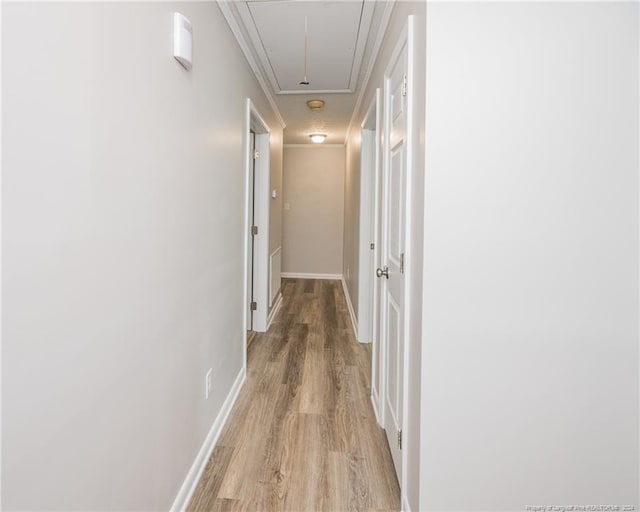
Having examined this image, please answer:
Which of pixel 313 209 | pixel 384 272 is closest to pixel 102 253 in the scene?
pixel 384 272

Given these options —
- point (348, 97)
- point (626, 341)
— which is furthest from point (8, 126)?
point (348, 97)

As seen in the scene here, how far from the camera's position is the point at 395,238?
6.19 ft

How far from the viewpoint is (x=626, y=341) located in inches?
52.1

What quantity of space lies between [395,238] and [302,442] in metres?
1.18

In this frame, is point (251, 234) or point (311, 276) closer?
point (251, 234)

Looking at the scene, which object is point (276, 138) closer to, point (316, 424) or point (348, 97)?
point (348, 97)

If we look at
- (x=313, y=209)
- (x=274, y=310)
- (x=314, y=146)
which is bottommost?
(x=274, y=310)

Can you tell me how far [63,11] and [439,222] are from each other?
116cm

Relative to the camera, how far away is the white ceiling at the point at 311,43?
80.2 inches

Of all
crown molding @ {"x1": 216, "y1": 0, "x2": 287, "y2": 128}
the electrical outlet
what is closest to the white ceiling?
crown molding @ {"x1": 216, "y1": 0, "x2": 287, "y2": 128}

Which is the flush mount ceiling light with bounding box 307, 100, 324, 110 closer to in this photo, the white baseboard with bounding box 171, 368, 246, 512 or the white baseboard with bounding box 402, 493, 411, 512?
the white baseboard with bounding box 171, 368, 246, 512

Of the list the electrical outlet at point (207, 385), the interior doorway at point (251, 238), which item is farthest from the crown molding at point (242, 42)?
the electrical outlet at point (207, 385)

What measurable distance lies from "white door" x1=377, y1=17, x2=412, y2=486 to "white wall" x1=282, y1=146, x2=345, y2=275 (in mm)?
4406

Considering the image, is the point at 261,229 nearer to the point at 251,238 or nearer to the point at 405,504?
the point at 251,238
